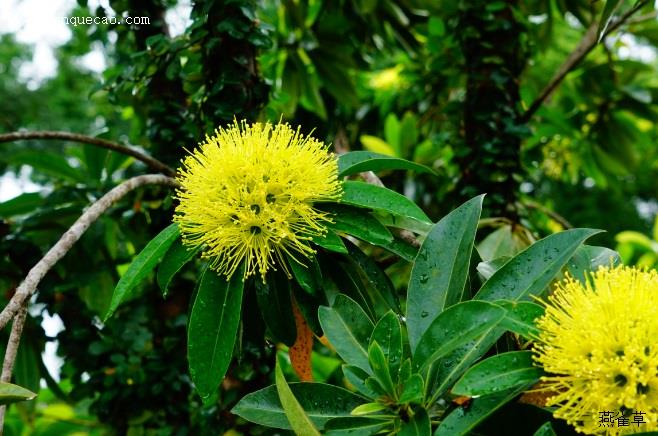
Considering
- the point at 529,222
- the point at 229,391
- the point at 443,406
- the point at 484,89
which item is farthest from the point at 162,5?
the point at 443,406

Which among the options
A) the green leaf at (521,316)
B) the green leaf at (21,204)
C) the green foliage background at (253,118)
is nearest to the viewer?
the green leaf at (521,316)

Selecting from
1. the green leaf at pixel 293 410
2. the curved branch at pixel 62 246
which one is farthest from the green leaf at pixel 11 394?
the green leaf at pixel 293 410

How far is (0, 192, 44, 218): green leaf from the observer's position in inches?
77.5

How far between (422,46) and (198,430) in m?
1.84

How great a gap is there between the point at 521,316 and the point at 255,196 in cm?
49

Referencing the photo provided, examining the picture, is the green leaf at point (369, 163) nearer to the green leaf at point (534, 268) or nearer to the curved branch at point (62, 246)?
the green leaf at point (534, 268)

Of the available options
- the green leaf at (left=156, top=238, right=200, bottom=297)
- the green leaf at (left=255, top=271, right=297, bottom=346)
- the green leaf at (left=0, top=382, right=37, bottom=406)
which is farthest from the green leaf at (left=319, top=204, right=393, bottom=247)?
the green leaf at (left=0, top=382, right=37, bottom=406)

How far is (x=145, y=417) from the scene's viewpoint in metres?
1.98

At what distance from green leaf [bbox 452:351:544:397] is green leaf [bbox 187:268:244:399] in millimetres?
427

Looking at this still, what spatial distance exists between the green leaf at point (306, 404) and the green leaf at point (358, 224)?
285 millimetres

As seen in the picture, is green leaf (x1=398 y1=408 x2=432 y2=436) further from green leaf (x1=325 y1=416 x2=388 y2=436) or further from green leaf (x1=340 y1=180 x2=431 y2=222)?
green leaf (x1=340 y1=180 x2=431 y2=222)

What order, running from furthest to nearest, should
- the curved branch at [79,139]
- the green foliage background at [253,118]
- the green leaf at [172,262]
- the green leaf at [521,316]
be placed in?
the green foliage background at [253,118] → the curved branch at [79,139] → the green leaf at [172,262] → the green leaf at [521,316]

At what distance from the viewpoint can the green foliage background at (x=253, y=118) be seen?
6.01 feet

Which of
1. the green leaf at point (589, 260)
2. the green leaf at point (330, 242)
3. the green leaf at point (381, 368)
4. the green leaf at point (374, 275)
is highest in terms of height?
the green leaf at point (330, 242)
